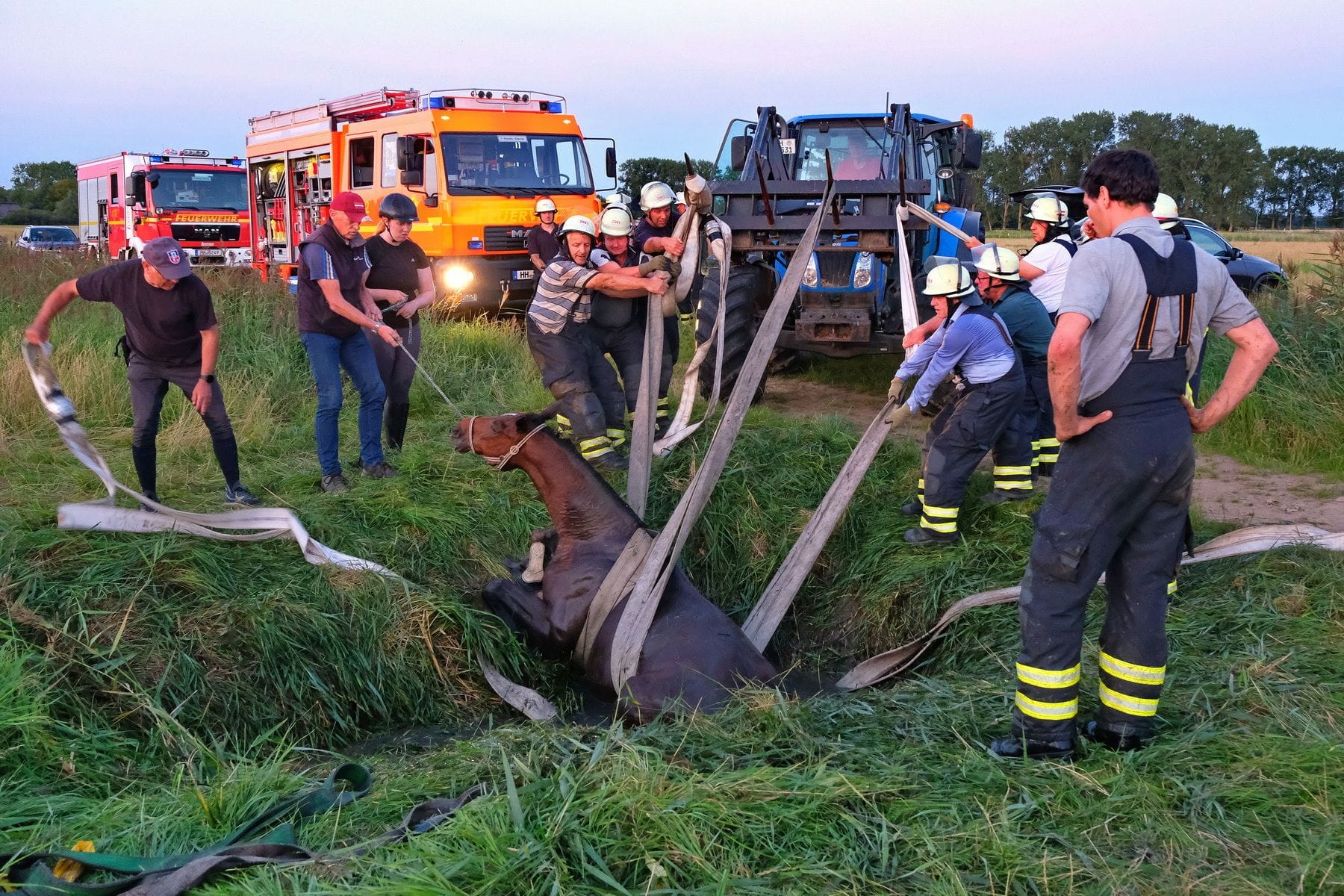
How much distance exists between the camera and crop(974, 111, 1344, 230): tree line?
4031 centimetres

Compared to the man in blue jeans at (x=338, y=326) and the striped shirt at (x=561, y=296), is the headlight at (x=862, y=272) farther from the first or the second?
the man in blue jeans at (x=338, y=326)

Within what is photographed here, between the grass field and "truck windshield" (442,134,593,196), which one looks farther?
"truck windshield" (442,134,593,196)

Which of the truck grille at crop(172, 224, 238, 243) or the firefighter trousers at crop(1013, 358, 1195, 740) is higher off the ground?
the truck grille at crop(172, 224, 238, 243)

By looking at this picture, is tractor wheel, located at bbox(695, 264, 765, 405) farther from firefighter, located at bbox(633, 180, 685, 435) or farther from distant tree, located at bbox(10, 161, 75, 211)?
distant tree, located at bbox(10, 161, 75, 211)

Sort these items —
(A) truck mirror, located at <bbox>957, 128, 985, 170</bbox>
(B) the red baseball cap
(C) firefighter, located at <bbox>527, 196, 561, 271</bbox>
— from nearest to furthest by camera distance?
1. (B) the red baseball cap
2. (A) truck mirror, located at <bbox>957, 128, 985, 170</bbox>
3. (C) firefighter, located at <bbox>527, 196, 561, 271</bbox>

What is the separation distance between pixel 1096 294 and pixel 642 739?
203cm

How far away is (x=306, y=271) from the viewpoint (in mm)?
6125

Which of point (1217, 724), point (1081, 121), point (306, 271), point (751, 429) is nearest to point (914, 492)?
point (751, 429)

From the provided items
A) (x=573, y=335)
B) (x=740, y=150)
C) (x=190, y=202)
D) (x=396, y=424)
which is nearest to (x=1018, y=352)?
(x=573, y=335)

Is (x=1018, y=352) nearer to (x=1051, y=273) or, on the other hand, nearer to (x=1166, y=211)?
(x=1051, y=273)

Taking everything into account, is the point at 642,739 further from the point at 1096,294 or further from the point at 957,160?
the point at 957,160

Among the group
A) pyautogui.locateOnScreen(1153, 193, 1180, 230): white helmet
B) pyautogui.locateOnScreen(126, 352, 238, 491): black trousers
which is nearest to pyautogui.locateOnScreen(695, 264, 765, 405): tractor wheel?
pyautogui.locateOnScreen(1153, 193, 1180, 230): white helmet

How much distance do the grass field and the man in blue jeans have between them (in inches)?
13.8

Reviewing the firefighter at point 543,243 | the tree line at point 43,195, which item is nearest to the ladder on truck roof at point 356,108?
the firefighter at point 543,243
